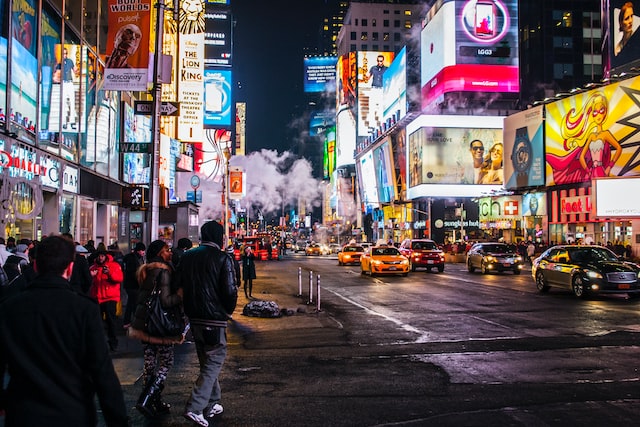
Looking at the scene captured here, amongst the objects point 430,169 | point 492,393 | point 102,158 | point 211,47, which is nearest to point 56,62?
point 102,158

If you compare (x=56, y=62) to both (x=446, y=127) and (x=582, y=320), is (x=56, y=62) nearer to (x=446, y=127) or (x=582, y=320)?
(x=582, y=320)

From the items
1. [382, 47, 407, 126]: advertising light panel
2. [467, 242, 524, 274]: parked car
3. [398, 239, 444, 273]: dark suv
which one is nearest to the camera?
[467, 242, 524, 274]: parked car

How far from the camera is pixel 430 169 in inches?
2985

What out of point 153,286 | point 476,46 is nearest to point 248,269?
point 153,286

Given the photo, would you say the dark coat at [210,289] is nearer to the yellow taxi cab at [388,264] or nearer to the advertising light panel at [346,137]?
the yellow taxi cab at [388,264]

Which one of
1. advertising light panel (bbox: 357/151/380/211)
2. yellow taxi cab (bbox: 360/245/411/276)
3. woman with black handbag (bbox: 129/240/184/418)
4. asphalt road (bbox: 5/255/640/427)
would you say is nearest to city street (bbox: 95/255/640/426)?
asphalt road (bbox: 5/255/640/427)

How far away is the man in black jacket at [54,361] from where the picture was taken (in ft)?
9.91

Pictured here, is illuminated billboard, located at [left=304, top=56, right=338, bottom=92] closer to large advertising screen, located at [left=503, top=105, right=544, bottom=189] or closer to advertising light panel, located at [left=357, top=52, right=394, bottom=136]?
advertising light panel, located at [left=357, top=52, right=394, bottom=136]

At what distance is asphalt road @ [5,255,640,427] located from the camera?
627 cm

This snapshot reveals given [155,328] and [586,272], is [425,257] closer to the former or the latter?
[586,272]

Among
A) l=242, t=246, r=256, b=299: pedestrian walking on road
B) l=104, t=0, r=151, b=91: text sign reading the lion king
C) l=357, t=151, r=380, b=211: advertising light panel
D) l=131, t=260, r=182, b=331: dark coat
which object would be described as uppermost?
l=357, t=151, r=380, b=211: advertising light panel

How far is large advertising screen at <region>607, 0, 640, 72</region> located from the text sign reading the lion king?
33.1 metres

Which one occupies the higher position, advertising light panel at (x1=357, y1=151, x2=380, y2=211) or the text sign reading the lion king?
advertising light panel at (x1=357, y1=151, x2=380, y2=211)

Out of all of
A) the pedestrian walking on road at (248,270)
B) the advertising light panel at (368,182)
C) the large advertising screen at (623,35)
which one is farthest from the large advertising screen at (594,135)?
the advertising light panel at (368,182)
